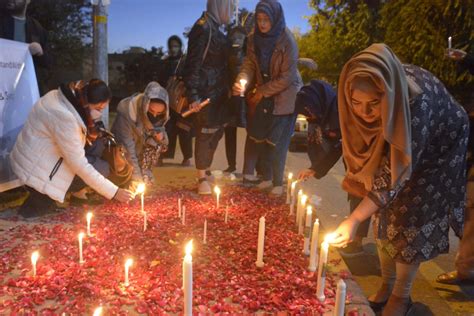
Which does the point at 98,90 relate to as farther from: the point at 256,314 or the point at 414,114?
the point at 414,114

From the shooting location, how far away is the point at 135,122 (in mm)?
5203

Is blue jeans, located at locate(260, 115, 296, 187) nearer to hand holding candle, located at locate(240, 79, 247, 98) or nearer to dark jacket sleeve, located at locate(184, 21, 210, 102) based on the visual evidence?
hand holding candle, located at locate(240, 79, 247, 98)

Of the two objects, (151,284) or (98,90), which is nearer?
(151,284)

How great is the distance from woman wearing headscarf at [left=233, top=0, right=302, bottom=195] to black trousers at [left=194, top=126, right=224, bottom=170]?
0.47 meters

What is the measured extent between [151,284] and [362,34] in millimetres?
15170

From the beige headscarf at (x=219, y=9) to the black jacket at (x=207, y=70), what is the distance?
0.27 feet

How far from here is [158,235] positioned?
400cm

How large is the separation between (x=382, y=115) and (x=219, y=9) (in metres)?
3.44

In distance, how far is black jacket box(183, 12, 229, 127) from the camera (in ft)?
16.8

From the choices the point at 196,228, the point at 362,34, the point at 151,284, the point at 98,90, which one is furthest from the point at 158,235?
the point at 362,34

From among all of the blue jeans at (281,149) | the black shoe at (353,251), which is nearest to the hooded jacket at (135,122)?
the blue jeans at (281,149)

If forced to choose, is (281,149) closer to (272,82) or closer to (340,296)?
(272,82)

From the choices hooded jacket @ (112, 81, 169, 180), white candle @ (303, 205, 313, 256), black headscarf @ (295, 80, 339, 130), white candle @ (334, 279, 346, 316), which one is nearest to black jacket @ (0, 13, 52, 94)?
hooded jacket @ (112, 81, 169, 180)

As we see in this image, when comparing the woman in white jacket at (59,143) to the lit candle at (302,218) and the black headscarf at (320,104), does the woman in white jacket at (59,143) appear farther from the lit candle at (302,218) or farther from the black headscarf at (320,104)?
the black headscarf at (320,104)
